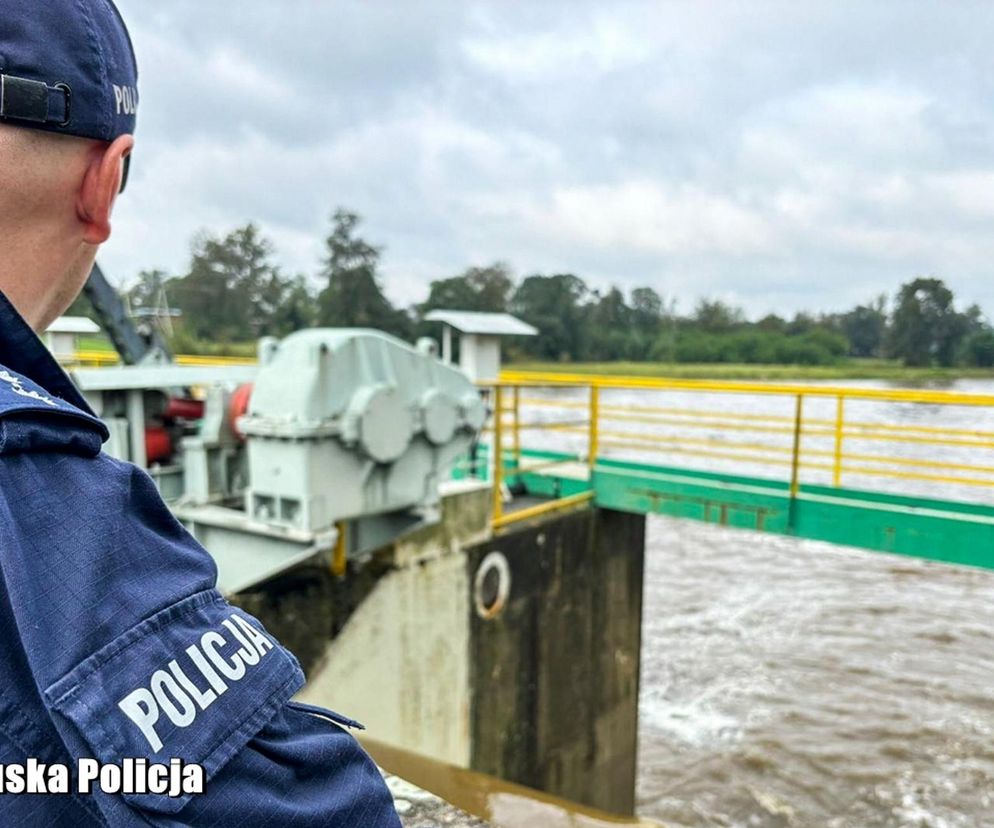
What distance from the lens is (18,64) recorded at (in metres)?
0.67

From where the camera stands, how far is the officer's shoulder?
57 cm

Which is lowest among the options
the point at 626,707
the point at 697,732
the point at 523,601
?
the point at 697,732

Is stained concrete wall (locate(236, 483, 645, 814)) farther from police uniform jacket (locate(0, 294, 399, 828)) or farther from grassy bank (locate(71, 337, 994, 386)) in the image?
police uniform jacket (locate(0, 294, 399, 828))

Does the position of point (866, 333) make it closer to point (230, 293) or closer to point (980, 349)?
point (980, 349)

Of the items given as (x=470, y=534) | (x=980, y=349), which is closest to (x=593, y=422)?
(x=470, y=534)

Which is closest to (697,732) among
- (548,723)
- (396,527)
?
(548,723)

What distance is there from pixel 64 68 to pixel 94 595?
0.49 m

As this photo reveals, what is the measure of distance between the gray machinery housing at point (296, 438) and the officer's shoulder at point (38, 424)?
3516mm

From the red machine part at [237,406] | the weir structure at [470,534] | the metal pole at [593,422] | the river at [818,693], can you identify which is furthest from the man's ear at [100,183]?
the metal pole at [593,422]

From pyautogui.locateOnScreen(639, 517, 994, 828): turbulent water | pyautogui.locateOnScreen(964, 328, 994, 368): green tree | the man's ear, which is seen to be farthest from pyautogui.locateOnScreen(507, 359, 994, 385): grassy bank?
the man's ear

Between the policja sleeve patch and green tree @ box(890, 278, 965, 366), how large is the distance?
810 centimetres

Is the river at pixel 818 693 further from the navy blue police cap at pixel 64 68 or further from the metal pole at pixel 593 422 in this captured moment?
the navy blue police cap at pixel 64 68

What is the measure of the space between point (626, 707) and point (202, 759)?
767 centimetres

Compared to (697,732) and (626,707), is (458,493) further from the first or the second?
(697,732)
